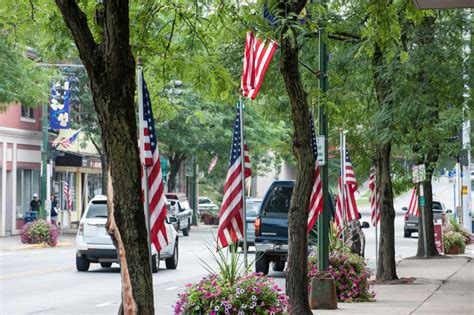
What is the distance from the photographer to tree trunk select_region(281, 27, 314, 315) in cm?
1379

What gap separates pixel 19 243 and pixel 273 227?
61.6 ft

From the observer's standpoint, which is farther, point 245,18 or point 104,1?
point 245,18

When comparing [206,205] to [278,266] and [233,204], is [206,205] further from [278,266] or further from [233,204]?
[233,204]

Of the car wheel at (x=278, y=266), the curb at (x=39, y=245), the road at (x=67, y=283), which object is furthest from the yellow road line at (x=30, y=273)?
the curb at (x=39, y=245)

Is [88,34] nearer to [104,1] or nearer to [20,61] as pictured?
[104,1]

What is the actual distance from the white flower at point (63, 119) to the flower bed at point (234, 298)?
33339mm

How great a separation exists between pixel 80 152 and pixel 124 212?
48.8 m

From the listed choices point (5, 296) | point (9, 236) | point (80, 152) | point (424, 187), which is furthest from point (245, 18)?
point (80, 152)

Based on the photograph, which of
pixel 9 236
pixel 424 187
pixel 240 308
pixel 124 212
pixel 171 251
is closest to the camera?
pixel 124 212

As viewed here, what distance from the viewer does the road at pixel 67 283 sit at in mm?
17719

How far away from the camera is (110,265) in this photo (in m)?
27.6

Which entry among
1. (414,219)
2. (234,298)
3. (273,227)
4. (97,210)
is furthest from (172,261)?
(414,219)

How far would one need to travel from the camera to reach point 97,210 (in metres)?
25.7

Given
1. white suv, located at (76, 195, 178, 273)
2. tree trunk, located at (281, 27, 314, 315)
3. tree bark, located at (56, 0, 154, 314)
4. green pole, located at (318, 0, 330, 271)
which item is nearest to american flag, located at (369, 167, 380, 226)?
white suv, located at (76, 195, 178, 273)
